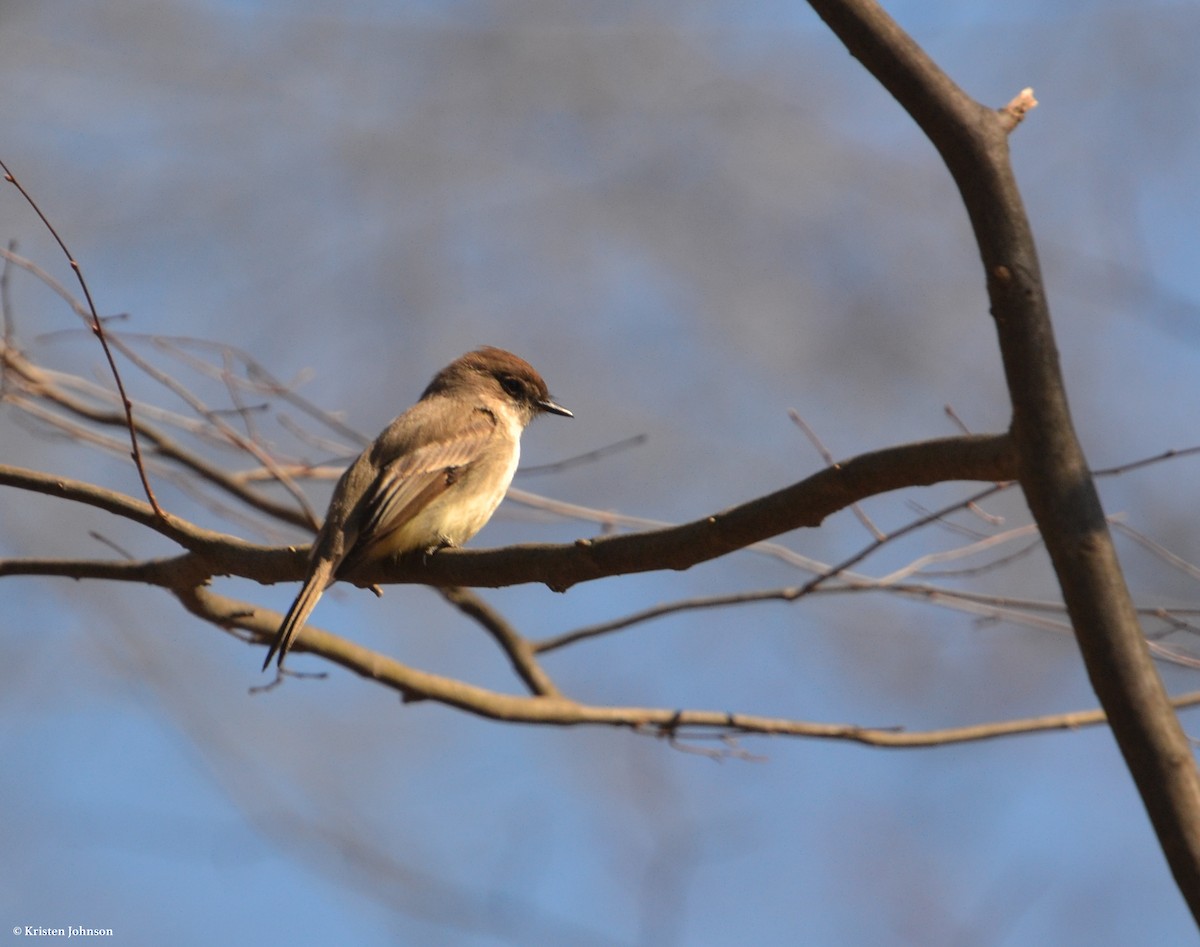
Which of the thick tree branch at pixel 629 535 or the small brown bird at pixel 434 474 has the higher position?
the small brown bird at pixel 434 474

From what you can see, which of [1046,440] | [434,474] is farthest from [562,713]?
[1046,440]

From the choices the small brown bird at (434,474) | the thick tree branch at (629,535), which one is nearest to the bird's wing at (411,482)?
the small brown bird at (434,474)

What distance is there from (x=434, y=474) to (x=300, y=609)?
1088 mm

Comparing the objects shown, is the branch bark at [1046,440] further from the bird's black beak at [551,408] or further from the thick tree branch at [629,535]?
the bird's black beak at [551,408]

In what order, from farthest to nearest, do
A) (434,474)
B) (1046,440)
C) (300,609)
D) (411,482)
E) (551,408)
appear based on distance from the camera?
(551,408) → (434,474) → (411,482) → (300,609) → (1046,440)

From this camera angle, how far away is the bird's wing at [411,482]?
495cm

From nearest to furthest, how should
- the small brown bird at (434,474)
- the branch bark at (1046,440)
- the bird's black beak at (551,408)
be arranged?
the branch bark at (1046,440) < the small brown bird at (434,474) < the bird's black beak at (551,408)

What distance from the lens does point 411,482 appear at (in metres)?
5.37

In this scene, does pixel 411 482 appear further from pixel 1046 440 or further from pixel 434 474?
pixel 1046 440

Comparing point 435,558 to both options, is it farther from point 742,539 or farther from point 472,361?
point 472,361

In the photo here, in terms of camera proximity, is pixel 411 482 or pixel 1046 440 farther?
pixel 411 482

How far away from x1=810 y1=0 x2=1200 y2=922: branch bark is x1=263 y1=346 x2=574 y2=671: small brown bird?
8.37ft

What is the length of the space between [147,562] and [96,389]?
1660 millimetres

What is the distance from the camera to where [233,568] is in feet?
14.3
